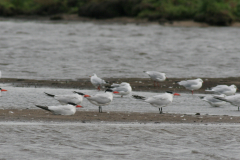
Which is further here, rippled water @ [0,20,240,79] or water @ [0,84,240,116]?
rippled water @ [0,20,240,79]

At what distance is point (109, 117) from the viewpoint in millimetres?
9906

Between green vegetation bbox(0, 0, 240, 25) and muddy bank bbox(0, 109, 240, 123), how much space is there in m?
47.7

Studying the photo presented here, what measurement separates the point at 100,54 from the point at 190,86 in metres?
14.3

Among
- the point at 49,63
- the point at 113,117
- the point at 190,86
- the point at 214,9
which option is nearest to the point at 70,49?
the point at 49,63

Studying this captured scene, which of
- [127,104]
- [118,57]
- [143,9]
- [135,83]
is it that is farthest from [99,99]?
[143,9]

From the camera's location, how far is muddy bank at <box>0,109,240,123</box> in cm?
951

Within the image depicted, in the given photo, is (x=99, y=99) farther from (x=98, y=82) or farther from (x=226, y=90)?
(x=226, y=90)

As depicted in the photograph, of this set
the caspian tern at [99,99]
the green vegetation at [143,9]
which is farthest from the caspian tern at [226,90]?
the green vegetation at [143,9]

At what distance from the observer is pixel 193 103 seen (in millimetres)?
12422

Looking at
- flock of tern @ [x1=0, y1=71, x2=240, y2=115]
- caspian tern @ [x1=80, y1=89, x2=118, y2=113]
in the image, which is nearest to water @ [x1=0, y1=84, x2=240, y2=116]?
flock of tern @ [x1=0, y1=71, x2=240, y2=115]

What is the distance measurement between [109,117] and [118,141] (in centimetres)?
188

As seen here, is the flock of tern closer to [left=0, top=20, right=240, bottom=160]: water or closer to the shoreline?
[left=0, top=20, right=240, bottom=160]: water

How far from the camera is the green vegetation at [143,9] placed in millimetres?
57469

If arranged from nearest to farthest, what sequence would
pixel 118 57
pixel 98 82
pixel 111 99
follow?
pixel 111 99, pixel 98 82, pixel 118 57
